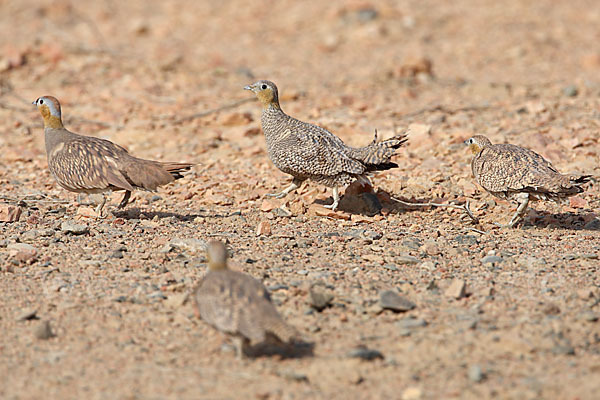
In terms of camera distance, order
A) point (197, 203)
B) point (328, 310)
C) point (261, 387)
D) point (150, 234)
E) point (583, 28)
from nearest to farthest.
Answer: point (261, 387) → point (328, 310) → point (150, 234) → point (197, 203) → point (583, 28)

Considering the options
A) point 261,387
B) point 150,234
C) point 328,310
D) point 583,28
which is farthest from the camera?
point 583,28

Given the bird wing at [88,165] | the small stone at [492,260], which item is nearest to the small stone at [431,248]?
the small stone at [492,260]

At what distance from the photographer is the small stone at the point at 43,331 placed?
17.5 feet

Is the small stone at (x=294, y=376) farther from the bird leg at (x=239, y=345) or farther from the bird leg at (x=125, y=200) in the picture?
the bird leg at (x=125, y=200)

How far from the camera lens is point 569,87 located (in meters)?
12.4

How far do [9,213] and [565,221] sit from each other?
5.76 meters

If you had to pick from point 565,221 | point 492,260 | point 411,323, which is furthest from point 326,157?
point 411,323

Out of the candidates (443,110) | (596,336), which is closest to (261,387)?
(596,336)

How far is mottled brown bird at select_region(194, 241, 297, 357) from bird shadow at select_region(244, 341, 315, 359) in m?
0.08

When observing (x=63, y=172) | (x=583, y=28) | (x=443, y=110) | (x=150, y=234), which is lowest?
(x=150, y=234)

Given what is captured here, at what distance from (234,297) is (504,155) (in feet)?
13.1

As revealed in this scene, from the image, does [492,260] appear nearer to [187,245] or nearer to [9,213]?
[187,245]

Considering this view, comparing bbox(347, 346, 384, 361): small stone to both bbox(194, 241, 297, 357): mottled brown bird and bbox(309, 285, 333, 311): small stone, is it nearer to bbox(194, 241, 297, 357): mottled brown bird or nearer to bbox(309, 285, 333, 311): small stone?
bbox(194, 241, 297, 357): mottled brown bird

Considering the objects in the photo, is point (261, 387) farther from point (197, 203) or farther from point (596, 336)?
point (197, 203)
